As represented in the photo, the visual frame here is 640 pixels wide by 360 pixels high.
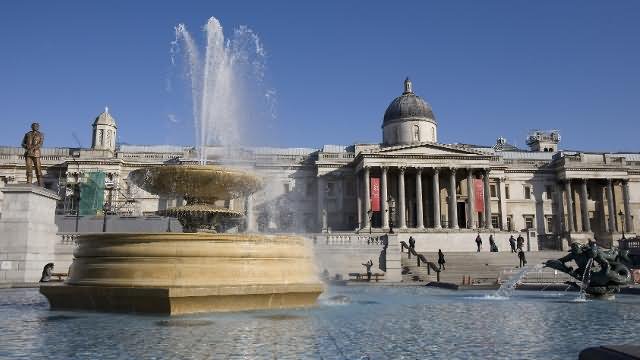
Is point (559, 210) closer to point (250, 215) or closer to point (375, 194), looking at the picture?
point (375, 194)

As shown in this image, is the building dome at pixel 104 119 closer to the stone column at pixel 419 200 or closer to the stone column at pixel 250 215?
the stone column at pixel 250 215

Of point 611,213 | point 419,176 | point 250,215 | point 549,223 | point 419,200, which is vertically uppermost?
point 419,176

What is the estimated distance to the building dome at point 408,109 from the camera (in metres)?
60.2

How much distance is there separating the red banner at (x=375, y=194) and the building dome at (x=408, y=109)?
10.9 meters

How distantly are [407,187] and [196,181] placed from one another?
4536 centimetres

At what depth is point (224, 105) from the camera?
61.1ft

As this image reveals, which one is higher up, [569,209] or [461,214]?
[569,209]

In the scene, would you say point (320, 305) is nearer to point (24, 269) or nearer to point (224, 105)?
point (224, 105)

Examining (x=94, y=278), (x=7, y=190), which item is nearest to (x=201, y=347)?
(x=94, y=278)

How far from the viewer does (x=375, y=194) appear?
52.4 meters

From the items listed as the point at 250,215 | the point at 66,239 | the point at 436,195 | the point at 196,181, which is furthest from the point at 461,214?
the point at 196,181

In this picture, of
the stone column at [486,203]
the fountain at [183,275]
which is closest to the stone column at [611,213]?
the stone column at [486,203]

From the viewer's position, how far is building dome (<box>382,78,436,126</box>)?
198ft

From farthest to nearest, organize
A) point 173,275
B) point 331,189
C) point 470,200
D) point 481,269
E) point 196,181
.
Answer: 1. point 331,189
2. point 470,200
3. point 481,269
4. point 196,181
5. point 173,275
